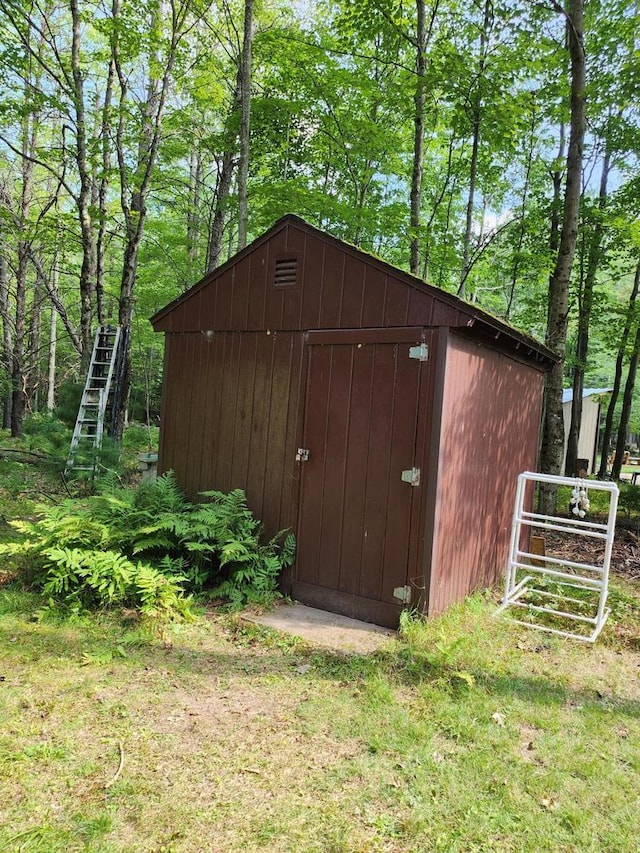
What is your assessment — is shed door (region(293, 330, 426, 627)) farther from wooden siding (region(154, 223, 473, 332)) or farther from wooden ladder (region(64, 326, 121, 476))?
wooden ladder (region(64, 326, 121, 476))

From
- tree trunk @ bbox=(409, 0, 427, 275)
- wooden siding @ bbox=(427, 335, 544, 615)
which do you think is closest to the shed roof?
wooden siding @ bbox=(427, 335, 544, 615)

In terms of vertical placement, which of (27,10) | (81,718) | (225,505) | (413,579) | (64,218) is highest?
(27,10)

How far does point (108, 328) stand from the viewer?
336 inches

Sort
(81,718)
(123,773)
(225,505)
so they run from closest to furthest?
(123,773) → (81,718) → (225,505)

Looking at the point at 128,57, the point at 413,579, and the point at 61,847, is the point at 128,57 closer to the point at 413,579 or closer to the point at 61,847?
the point at 413,579

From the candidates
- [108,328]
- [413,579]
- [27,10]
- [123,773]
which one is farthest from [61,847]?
[27,10]

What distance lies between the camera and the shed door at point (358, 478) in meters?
4.21

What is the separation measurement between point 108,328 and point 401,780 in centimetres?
784

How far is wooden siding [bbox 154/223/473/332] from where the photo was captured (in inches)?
164

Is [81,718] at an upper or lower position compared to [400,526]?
lower

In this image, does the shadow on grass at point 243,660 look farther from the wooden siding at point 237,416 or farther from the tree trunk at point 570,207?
the tree trunk at point 570,207

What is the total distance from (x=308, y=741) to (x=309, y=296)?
339 centimetres

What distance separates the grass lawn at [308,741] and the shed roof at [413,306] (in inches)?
91.7

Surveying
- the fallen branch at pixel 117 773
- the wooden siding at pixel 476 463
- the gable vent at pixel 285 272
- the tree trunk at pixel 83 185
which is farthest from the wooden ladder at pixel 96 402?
the fallen branch at pixel 117 773
